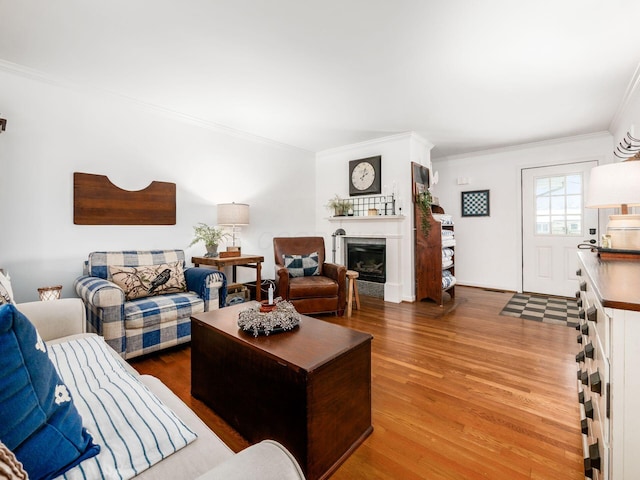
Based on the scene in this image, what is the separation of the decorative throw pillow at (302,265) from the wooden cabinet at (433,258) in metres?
1.44

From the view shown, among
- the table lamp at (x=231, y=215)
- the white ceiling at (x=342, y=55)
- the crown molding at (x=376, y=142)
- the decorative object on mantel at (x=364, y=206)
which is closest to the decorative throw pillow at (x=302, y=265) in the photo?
the table lamp at (x=231, y=215)

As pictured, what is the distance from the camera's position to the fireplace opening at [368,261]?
4582mm

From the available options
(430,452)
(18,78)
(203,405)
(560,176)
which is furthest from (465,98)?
(18,78)

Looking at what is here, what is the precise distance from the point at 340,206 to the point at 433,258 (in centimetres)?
164

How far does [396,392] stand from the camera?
2.00m

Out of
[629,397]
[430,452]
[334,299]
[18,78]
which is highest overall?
[18,78]

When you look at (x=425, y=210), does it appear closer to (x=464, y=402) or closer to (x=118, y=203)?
(x=464, y=402)

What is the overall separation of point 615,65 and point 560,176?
7.67 feet

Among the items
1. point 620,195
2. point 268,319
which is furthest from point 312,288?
point 620,195

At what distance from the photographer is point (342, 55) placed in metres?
2.36

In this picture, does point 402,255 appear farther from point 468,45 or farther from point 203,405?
point 203,405

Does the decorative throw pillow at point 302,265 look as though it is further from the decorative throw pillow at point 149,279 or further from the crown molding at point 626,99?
the crown molding at point 626,99

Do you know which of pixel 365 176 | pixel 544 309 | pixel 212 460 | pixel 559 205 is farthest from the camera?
pixel 365 176

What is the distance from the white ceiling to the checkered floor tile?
7.54 ft
